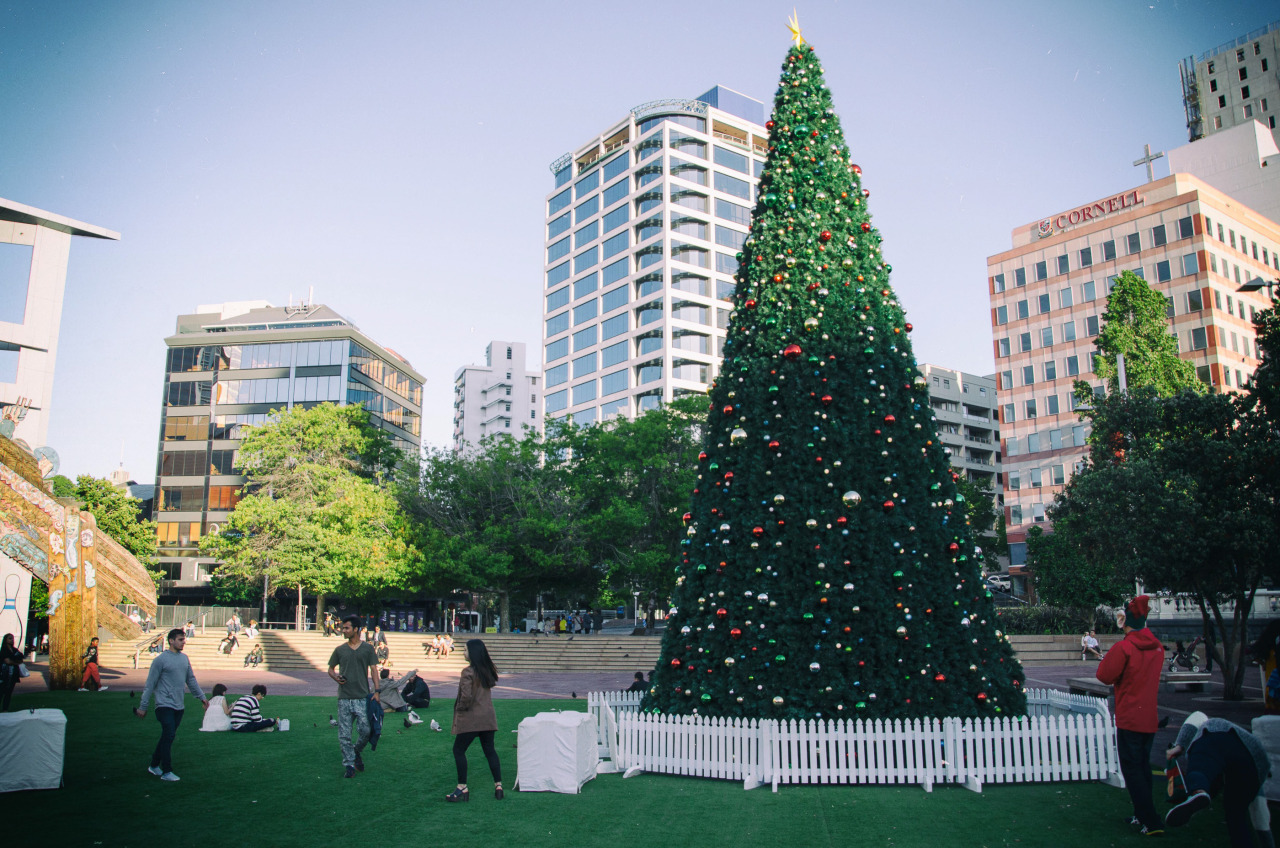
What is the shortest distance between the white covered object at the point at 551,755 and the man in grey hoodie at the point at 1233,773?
5.86 meters

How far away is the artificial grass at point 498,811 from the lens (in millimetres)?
7324

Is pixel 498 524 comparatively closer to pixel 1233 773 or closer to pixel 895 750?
pixel 895 750

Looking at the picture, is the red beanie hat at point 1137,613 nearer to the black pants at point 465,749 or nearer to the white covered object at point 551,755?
the white covered object at point 551,755

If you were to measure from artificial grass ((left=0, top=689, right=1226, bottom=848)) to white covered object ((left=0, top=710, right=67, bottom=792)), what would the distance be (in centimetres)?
16

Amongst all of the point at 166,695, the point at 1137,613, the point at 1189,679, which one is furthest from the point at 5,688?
the point at 1189,679

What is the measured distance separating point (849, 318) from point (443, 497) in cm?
3439

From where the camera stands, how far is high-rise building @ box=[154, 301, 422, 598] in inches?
2613

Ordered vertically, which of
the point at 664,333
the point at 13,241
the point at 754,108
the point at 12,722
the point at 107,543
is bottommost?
the point at 12,722

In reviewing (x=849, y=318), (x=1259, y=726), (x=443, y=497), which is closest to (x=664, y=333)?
(x=443, y=497)

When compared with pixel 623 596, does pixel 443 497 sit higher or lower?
higher

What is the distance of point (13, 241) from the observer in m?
35.9

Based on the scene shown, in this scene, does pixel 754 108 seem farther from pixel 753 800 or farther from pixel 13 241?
pixel 753 800

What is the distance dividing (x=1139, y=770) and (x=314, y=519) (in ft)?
136

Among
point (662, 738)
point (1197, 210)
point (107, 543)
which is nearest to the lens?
point (662, 738)
